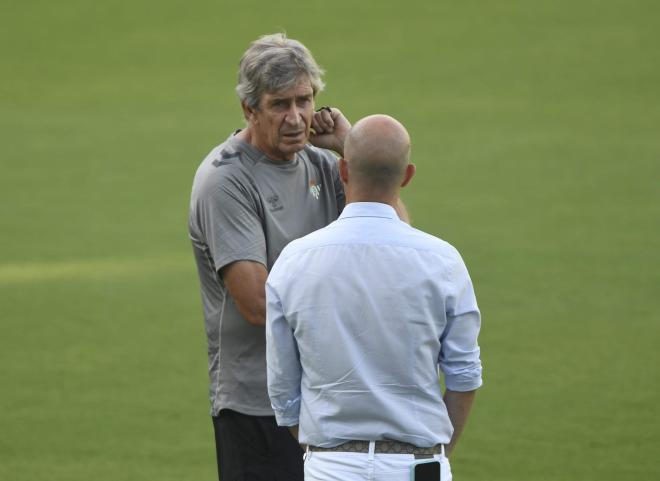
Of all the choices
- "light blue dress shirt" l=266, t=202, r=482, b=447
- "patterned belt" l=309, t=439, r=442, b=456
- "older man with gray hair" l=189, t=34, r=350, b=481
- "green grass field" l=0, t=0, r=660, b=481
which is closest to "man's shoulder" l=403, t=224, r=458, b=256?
"light blue dress shirt" l=266, t=202, r=482, b=447

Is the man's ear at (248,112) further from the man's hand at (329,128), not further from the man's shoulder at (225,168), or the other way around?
the man's hand at (329,128)

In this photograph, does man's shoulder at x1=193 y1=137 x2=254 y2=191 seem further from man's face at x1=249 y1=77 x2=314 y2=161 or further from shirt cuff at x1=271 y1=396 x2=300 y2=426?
shirt cuff at x1=271 y1=396 x2=300 y2=426

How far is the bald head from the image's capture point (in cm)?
249

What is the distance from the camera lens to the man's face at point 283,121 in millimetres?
3055

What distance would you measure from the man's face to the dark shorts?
2.24 ft

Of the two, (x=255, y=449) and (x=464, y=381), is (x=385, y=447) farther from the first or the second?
(x=255, y=449)

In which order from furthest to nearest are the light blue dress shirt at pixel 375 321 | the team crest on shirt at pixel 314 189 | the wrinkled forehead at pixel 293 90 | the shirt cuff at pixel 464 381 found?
the team crest on shirt at pixel 314 189, the wrinkled forehead at pixel 293 90, the shirt cuff at pixel 464 381, the light blue dress shirt at pixel 375 321

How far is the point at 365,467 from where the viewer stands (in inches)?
97.2

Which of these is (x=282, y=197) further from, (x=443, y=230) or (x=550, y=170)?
(x=550, y=170)

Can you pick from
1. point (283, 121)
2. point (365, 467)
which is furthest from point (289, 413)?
point (283, 121)

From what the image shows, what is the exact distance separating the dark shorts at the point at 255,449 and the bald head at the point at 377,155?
32.6 inches

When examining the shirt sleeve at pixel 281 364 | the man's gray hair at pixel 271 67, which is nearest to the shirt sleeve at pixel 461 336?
the shirt sleeve at pixel 281 364

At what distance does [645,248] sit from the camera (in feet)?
26.6

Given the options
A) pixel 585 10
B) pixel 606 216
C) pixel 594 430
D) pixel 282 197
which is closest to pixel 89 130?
pixel 606 216
